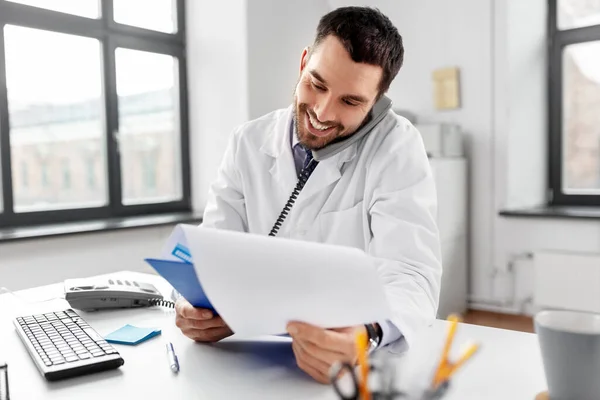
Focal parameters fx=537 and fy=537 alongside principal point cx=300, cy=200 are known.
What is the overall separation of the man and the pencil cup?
267 millimetres

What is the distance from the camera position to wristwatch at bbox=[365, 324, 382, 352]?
2.80 feet

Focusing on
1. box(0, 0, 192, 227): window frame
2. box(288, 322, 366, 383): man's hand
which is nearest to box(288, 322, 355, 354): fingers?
box(288, 322, 366, 383): man's hand

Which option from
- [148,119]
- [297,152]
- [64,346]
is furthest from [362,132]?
[148,119]

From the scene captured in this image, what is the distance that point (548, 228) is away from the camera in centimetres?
327

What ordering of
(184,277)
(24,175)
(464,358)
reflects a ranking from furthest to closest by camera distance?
(24,175) < (184,277) < (464,358)

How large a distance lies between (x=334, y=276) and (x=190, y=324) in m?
0.40

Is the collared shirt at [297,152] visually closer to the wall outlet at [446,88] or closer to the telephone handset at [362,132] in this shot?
the telephone handset at [362,132]

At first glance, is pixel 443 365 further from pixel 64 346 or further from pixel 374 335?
pixel 64 346

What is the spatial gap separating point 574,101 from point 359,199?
2.78m

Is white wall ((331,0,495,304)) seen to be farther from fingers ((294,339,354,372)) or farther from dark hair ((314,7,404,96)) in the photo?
fingers ((294,339,354,372))

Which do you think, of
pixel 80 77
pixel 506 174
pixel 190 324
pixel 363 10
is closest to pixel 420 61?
pixel 506 174

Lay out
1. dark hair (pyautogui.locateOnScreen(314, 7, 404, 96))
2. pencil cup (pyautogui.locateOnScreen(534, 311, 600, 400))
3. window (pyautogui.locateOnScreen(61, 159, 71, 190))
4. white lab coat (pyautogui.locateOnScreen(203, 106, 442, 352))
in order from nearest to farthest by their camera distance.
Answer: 1. pencil cup (pyautogui.locateOnScreen(534, 311, 600, 400))
2. white lab coat (pyautogui.locateOnScreen(203, 106, 442, 352))
3. dark hair (pyautogui.locateOnScreen(314, 7, 404, 96))
4. window (pyautogui.locateOnScreen(61, 159, 71, 190))

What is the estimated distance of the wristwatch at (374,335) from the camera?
2.80 ft

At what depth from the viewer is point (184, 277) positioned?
874 mm
